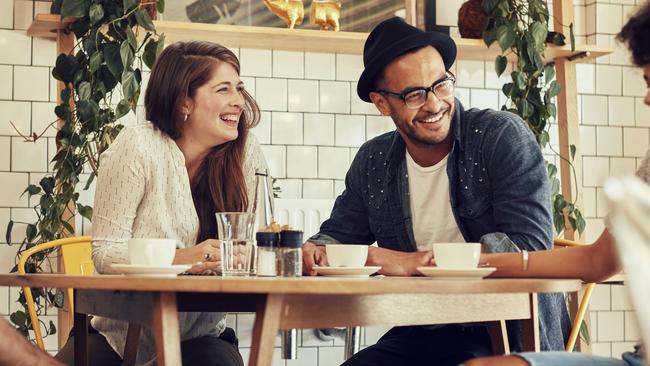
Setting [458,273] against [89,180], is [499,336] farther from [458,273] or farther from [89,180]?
[89,180]

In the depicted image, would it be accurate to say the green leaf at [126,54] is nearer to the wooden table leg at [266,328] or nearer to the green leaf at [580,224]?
the green leaf at [580,224]

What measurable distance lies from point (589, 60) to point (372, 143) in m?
1.89

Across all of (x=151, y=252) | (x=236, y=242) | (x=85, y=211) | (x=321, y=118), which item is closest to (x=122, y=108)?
(x=85, y=211)

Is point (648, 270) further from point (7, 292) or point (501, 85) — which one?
point (501, 85)

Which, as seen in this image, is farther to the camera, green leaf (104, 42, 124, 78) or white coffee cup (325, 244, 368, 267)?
green leaf (104, 42, 124, 78)

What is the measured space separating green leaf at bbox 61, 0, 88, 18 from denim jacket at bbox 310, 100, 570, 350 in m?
1.36

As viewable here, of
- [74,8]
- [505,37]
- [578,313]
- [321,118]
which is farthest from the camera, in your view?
[321,118]

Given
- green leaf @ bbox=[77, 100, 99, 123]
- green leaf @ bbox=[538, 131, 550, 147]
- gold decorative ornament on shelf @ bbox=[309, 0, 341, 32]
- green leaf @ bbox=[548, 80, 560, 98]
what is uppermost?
gold decorative ornament on shelf @ bbox=[309, 0, 341, 32]

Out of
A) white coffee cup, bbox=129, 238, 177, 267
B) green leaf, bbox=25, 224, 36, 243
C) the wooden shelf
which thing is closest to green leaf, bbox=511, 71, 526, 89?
the wooden shelf

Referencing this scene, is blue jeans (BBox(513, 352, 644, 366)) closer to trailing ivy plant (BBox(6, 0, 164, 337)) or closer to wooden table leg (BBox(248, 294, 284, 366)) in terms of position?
wooden table leg (BBox(248, 294, 284, 366))

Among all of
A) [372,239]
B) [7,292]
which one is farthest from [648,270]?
[7,292]

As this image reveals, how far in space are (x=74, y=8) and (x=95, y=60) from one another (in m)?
0.21

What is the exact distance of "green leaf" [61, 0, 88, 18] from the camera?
3.89m

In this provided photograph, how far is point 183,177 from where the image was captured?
2955 mm
